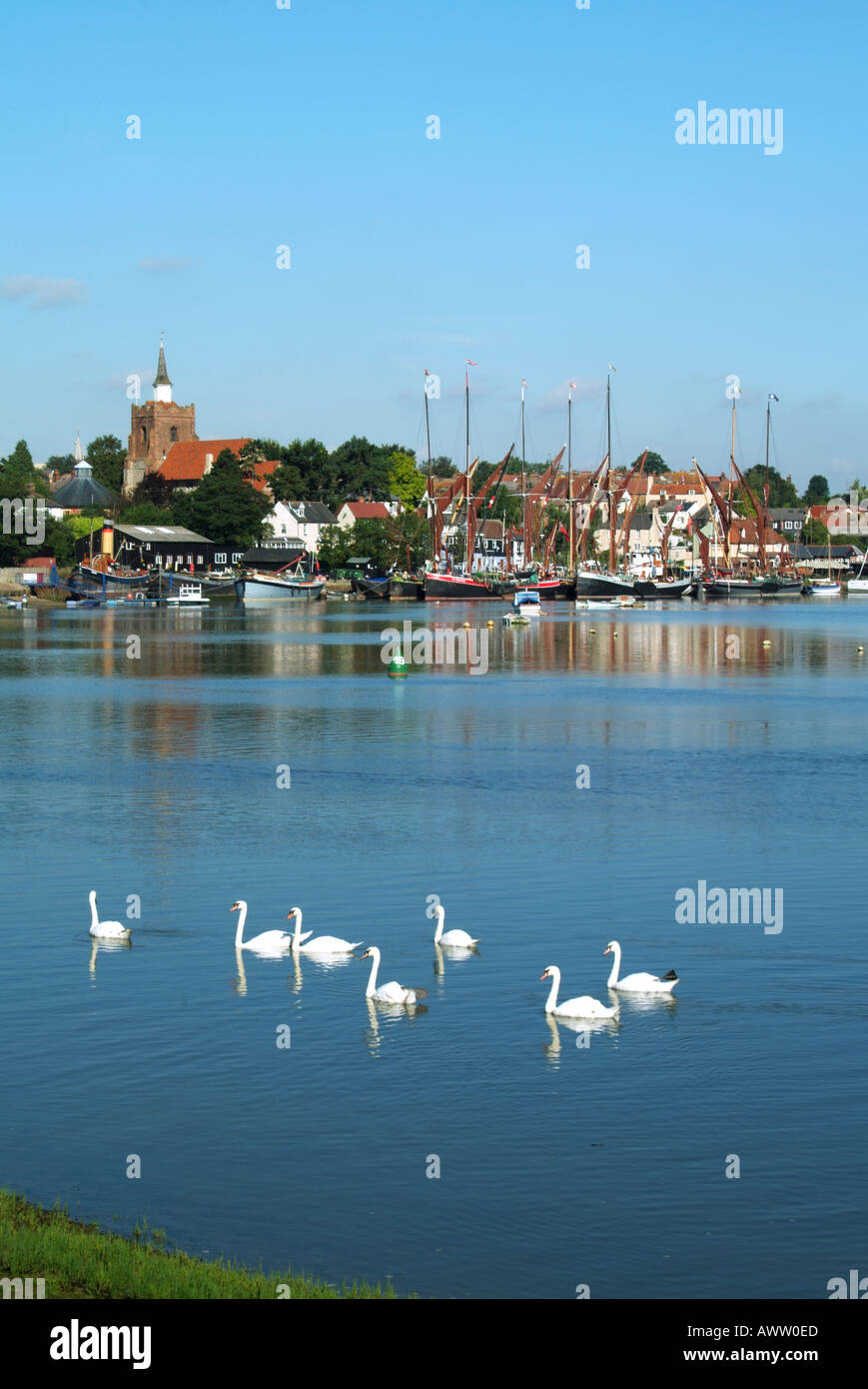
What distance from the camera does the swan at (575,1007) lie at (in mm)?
21609

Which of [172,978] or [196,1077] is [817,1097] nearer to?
[196,1077]

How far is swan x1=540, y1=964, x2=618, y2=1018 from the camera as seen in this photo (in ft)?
70.9

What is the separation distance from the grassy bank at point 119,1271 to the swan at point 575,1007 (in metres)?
8.09

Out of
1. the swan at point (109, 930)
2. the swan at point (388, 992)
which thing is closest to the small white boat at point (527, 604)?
the swan at point (109, 930)

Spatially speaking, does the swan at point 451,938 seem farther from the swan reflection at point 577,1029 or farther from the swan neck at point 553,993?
the swan reflection at point 577,1029

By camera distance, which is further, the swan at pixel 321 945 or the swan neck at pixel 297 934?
the swan neck at pixel 297 934

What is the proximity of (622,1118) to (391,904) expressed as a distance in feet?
37.1

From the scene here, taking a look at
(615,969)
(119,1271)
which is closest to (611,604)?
(615,969)

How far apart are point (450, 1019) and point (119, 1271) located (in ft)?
30.8

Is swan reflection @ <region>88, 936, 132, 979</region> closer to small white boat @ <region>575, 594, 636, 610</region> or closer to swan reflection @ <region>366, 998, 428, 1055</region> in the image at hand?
swan reflection @ <region>366, 998, 428, 1055</region>

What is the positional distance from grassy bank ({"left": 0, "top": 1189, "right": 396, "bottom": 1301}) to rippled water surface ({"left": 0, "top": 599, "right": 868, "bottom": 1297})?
2.70 feet
